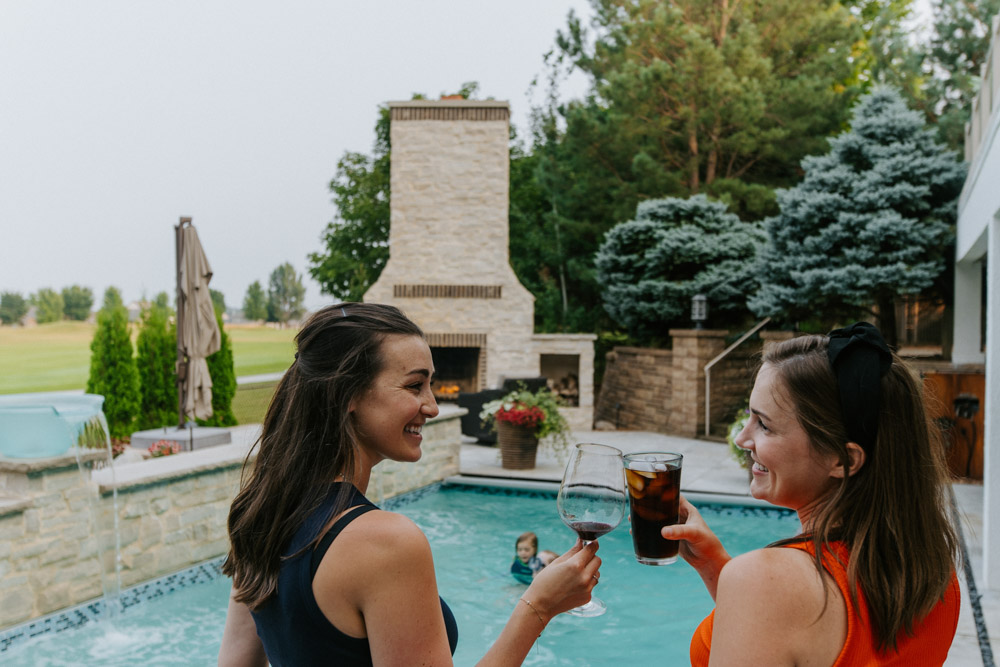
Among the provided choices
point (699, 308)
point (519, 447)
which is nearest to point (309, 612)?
point (519, 447)

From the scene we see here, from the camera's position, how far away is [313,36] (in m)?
28.1

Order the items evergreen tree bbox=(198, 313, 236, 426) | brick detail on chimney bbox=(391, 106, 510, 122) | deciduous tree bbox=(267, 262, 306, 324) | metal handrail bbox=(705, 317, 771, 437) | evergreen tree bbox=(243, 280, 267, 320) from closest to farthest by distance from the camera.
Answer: evergreen tree bbox=(198, 313, 236, 426), metal handrail bbox=(705, 317, 771, 437), brick detail on chimney bbox=(391, 106, 510, 122), deciduous tree bbox=(267, 262, 306, 324), evergreen tree bbox=(243, 280, 267, 320)

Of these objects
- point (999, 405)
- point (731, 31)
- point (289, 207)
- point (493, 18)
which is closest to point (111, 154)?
point (289, 207)

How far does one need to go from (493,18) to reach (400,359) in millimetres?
28441

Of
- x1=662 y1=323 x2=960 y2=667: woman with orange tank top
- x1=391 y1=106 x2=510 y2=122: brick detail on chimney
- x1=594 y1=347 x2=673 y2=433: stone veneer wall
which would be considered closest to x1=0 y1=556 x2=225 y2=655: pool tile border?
x1=662 y1=323 x2=960 y2=667: woman with orange tank top

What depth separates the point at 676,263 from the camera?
39.7 feet

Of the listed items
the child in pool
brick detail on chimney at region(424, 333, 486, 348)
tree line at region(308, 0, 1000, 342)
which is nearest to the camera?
the child in pool

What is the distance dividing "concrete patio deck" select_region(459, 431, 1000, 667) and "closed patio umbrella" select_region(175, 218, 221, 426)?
2.81m

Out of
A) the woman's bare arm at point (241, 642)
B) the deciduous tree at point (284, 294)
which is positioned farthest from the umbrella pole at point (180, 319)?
the deciduous tree at point (284, 294)

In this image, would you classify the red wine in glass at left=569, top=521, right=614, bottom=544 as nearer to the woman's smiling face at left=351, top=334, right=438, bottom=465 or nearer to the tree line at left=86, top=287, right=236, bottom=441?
the woman's smiling face at left=351, top=334, right=438, bottom=465

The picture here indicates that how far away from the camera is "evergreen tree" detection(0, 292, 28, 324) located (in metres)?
16.6

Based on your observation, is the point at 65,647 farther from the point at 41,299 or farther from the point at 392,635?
the point at 41,299

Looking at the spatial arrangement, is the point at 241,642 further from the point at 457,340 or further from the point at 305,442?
the point at 457,340

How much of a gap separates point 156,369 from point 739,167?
10988 mm
